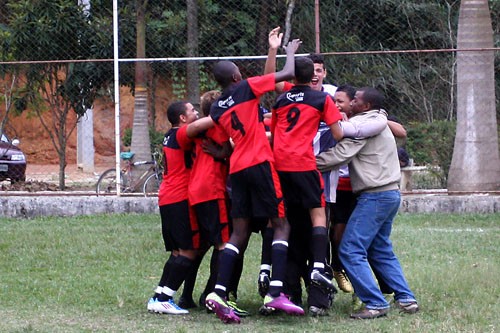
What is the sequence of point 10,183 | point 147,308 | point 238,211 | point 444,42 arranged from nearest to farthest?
point 238,211, point 147,308, point 10,183, point 444,42

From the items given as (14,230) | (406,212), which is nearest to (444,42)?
(406,212)

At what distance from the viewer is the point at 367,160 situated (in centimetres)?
719

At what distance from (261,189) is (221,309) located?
0.91m

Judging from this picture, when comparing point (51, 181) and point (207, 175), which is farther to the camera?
point (51, 181)

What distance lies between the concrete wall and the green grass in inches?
13.6

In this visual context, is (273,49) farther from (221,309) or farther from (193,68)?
(193,68)

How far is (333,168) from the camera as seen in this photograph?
715 centimetres

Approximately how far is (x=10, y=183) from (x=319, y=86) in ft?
31.6

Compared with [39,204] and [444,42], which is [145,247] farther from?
[444,42]

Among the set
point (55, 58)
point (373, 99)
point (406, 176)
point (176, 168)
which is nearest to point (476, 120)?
point (406, 176)

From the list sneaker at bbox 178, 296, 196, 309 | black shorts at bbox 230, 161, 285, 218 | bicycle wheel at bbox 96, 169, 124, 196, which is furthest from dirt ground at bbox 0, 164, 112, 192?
black shorts at bbox 230, 161, 285, 218

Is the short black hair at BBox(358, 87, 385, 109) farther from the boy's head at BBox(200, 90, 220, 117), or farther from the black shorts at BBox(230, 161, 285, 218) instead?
the boy's head at BBox(200, 90, 220, 117)

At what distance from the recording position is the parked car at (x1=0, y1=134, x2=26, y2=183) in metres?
16.6

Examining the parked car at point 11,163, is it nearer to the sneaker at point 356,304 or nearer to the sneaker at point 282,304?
the sneaker at point 356,304
